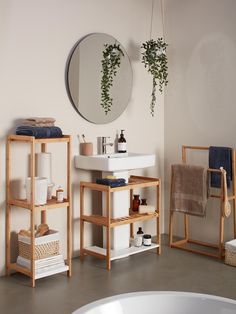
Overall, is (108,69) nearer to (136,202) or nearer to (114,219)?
(136,202)

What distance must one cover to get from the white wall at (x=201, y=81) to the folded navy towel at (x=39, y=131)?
175cm

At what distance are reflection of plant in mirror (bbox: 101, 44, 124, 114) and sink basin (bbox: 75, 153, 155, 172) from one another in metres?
0.56

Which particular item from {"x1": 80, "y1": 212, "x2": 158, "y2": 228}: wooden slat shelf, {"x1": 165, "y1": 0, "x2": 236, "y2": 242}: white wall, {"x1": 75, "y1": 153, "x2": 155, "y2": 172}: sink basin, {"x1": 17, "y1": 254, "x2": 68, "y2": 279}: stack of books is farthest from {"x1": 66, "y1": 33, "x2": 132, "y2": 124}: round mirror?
{"x1": 17, "y1": 254, "x2": 68, "y2": 279}: stack of books

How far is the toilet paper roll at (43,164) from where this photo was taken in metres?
4.12

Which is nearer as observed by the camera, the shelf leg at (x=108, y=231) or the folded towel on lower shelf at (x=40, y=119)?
the folded towel on lower shelf at (x=40, y=119)

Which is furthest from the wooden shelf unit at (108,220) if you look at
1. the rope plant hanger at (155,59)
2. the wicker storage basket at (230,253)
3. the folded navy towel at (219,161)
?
the rope plant hanger at (155,59)

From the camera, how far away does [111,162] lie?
4285 mm

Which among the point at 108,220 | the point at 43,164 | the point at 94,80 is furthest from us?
the point at 94,80

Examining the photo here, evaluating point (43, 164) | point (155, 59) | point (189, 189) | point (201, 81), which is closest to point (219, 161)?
point (189, 189)

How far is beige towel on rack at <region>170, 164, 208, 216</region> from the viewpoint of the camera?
4.71m

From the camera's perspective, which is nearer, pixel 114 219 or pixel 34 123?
pixel 34 123

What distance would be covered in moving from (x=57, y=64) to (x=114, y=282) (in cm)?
200

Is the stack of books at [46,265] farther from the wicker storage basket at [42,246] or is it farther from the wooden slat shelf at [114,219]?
the wooden slat shelf at [114,219]

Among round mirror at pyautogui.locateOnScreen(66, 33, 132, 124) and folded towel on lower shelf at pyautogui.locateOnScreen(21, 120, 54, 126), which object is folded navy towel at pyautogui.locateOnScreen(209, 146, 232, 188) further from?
folded towel on lower shelf at pyautogui.locateOnScreen(21, 120, 54, 126)
